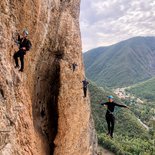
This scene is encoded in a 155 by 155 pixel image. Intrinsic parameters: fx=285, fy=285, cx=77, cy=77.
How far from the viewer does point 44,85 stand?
2048cm

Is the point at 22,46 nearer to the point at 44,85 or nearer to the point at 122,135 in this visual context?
the point at 44,85

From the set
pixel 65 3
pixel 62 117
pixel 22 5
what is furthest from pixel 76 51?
pixel 22 5

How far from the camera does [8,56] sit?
1494 cm

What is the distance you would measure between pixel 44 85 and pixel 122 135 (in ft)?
321

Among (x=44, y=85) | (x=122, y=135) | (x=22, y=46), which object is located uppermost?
(x=22, y=46)

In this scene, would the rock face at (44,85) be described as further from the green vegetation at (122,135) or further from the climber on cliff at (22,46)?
the green vegetation at (122,135)

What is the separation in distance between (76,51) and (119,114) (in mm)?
110297

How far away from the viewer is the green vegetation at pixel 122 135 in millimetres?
A: 93438

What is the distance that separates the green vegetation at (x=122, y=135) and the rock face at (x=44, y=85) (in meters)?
66.5

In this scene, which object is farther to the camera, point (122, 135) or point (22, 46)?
point (122, 135)

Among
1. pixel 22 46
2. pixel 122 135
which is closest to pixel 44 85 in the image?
pixel 22 46

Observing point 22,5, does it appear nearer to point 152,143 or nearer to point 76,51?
point 76,51

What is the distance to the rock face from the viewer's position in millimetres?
13930

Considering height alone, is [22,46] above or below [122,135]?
above
